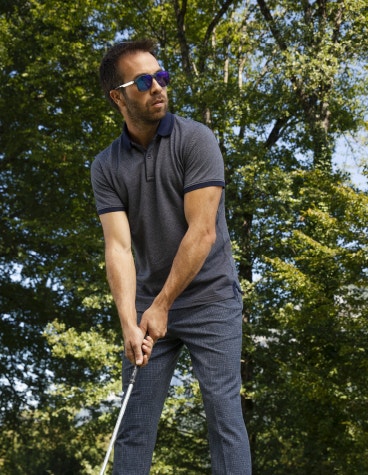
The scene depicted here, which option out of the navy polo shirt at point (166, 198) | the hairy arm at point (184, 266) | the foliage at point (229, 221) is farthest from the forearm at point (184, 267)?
the foliage at point (229, 221)

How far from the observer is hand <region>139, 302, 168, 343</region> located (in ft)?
8.97

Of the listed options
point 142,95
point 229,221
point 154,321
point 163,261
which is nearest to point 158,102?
point 142,95

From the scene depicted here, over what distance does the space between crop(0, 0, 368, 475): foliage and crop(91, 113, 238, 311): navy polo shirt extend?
27.7ft

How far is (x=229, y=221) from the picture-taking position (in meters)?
15.9

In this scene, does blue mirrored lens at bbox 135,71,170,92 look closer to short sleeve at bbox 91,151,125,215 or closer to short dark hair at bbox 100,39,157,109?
short dark hair at bbox 100,39,157,109

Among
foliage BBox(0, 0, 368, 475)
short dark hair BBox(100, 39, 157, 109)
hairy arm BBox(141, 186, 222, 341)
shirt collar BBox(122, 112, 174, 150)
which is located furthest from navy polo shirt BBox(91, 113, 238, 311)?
foliage BBox(0, 0, 368, 475)

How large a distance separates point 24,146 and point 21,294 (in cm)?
328

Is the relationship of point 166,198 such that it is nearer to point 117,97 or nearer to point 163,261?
point 163,261

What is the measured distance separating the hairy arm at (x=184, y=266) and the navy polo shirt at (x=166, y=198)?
0.11 metres

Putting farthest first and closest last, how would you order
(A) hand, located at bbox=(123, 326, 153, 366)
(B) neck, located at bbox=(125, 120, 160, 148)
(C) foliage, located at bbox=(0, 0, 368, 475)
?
(C) foliage, located at bbox=(0, 0, 368, 475) → (B) neck, located at bbox=(125, 120, 160, 148) → (A) hand, located at bbox=(123, 326, 153, 366)

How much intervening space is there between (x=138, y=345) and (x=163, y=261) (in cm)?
34

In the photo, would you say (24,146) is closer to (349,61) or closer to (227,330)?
(349,61)

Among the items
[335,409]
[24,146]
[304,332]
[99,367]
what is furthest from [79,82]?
[335,409]

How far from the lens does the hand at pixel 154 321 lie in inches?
108
